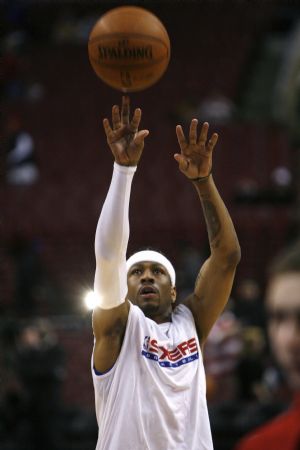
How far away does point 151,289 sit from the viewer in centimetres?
425

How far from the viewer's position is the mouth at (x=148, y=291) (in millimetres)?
4250

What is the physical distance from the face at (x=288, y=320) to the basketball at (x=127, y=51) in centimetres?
294

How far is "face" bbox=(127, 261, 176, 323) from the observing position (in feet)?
13.9

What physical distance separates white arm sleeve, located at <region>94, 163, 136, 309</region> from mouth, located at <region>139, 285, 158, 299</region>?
1.29 ft

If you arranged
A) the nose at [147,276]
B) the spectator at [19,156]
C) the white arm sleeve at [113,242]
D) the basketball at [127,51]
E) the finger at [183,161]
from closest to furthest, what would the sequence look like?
the white arm sleeve at [113,242] → the finger at [183,161] → the nose at [147,276] → the basketball at [127,51] → the spectator at [19,156]

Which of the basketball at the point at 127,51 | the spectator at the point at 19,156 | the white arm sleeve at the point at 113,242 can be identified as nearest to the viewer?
the white arm sleeve at the point at 113,242

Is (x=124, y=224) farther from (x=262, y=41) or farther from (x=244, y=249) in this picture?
(x=262, y=41)

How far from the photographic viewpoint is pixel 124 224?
3.79 m

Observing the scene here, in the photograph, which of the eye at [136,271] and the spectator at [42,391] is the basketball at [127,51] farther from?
the spectator at [42,391]

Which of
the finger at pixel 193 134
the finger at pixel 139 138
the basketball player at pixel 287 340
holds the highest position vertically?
the finger at pixel 193 134

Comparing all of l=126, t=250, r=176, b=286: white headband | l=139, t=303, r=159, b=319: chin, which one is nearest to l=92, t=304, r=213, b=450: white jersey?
l=139, t=303, r=159, b=319: chin

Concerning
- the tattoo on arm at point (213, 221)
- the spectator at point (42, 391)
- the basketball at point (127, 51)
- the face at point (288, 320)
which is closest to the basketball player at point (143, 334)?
the tattoo on arm at point (213, 221)

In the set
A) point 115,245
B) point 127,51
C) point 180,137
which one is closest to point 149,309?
point 115,245

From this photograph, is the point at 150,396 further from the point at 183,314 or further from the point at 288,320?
the point at 288,320
